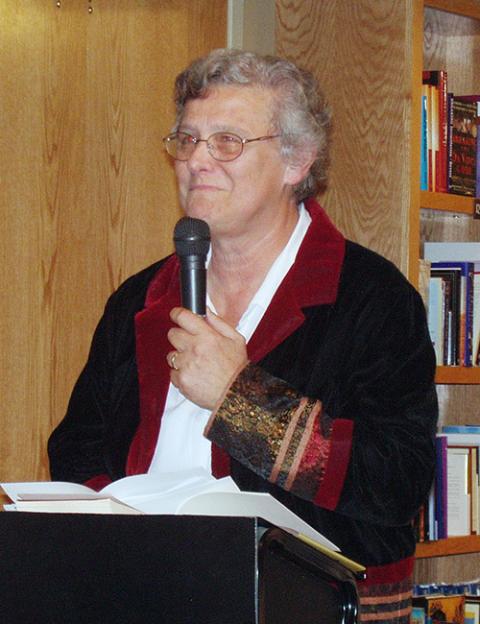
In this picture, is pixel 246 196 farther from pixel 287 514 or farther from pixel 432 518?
pixel 432 518

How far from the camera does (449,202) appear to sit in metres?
2.84

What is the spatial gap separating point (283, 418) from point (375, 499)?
20 centimetres

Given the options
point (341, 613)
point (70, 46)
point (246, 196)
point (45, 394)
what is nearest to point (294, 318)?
point (246, 196)

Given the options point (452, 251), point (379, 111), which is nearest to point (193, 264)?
point (379, 111)

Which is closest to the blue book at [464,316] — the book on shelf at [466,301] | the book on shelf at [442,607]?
the book on shelf at [466,301]

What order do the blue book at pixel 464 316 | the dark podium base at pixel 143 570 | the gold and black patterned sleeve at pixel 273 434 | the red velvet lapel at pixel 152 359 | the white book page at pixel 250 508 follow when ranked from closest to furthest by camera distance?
the dark podium base at pixel 143 570 → the white book page at pixel 250 508 → the gold and black patterned sleeve at pixel 273 434 → the red velvet lapel at pixel 152 359 → the blue book at pixel 464 316

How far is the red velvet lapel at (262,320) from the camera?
1.85 metres

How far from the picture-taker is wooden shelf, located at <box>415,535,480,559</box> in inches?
110

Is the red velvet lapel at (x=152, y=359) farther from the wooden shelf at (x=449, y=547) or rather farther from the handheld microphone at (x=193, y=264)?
the wooden shelf at (x=449, y=547)

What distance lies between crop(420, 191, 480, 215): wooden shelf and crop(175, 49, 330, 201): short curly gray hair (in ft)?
2.61

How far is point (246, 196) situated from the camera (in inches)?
74.3

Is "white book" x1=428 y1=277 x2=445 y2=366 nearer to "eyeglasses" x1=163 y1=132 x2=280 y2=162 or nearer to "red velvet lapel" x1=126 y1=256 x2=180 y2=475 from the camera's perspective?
"red velvet lapel" x1=126 y1=256 x2=180 y2=475

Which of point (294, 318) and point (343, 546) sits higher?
point (294, 318)

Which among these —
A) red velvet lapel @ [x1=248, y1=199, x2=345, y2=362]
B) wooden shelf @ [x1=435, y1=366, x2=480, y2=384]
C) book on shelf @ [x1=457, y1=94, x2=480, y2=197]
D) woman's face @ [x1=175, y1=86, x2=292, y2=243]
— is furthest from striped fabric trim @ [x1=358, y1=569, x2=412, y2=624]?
book on shelf @ [x1=457, y1=94, x2=480, y2=197]
